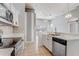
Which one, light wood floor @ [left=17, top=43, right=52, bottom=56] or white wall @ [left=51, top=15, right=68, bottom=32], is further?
white wall @ [left=51, top=15, right=68, bottom=32]

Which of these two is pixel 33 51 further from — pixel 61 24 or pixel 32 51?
pixel 61 24

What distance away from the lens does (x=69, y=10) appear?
3.07m

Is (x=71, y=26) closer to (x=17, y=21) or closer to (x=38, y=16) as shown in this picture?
(x=38, y=16)

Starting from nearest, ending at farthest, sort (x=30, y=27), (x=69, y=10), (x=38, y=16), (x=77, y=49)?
(x=77, y=49) → (x=38, y=16) → (x=69, y=10) → (x=30, y=27)

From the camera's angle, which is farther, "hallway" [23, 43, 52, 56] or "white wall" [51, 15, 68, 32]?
"white wall" [51, 15, 68, 32]

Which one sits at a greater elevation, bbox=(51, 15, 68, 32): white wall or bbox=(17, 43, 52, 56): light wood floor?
bbox=(51, 15, 68, 32): white wall

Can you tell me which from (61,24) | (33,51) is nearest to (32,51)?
(33,51)

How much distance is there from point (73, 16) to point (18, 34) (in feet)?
5.87

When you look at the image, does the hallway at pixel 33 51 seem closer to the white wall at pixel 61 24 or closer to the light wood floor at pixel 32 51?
the light wood floor at pixel 32 51

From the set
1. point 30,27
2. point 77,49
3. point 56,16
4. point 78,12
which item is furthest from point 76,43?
point 30,27

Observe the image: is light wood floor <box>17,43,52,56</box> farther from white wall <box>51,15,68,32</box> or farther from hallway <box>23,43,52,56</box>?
white wall <box>51,15,68,32</box>

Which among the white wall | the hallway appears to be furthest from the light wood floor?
the white wall

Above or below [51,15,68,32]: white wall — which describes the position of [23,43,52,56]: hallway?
below

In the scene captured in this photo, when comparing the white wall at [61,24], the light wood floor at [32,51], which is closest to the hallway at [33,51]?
the light wood floor at [32,51]
